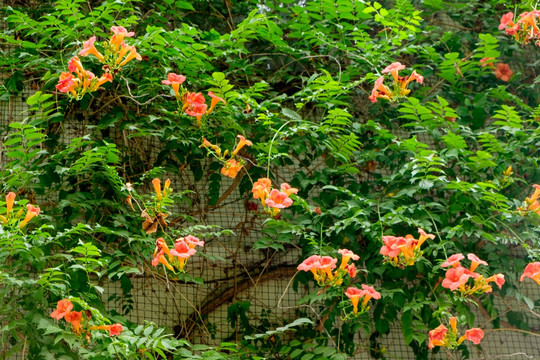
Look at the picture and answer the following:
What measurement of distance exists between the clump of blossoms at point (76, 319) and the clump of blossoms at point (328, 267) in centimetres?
75

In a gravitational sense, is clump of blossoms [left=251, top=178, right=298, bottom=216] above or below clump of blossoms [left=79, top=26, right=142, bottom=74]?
below

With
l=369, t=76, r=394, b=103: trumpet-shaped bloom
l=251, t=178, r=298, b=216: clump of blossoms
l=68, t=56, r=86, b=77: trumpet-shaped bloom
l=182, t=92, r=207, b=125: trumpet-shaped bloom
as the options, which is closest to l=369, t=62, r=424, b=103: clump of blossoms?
l=369, t=76, r=394, b=103: trumpet-shaped bloom

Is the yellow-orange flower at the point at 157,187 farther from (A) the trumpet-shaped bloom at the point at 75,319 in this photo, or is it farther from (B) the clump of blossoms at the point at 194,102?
(A) the trumpet-shaped bloom at the point at 75,319

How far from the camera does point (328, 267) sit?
9.01 feet

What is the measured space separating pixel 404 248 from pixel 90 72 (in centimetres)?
143

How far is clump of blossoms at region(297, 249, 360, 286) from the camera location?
275 cm

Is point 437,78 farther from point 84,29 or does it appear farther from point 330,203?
point 84,29

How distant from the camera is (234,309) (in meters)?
3.54

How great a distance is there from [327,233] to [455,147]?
752mm

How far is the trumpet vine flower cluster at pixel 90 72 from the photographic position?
2797 mm

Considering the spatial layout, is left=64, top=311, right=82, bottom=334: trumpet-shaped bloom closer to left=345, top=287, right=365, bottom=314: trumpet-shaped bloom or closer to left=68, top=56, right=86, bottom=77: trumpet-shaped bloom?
left=68, top=56, right=86, bottom=77: trumpet-shaped bloom

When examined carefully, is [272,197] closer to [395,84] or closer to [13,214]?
[395,84]

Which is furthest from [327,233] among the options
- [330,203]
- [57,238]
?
[57,238]

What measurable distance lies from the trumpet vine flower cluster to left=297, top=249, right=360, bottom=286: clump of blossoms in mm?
1091
